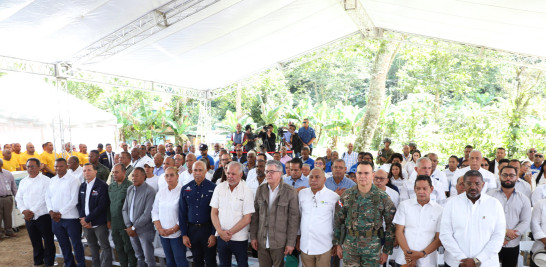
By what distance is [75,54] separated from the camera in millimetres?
8398

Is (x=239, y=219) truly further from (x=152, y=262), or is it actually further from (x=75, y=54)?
(x=75, y=54)

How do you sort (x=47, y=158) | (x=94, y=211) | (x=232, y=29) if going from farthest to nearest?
(x=47, y=158), (x=232, y=29), (x=94, y=211)

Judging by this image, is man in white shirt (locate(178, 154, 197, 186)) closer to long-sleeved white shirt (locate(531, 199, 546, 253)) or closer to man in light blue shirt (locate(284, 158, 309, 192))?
man in light blue shirt (locate(284, 158, 309, 192))

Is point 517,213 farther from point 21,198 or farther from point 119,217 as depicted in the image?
point 21,198

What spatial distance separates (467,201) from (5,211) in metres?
7.62

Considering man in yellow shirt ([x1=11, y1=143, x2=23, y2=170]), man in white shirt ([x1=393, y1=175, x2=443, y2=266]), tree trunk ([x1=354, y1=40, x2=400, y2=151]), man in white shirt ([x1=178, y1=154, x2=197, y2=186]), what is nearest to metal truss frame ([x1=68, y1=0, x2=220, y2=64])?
man in yellow shirt ([x1=11, y1=143, x2=23, y2=170])

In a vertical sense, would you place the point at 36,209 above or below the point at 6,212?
above

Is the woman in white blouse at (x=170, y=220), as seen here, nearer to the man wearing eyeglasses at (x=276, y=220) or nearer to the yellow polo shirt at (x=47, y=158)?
the man wearing eyeglasses at (x=276, y=220)

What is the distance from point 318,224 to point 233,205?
0.92 m

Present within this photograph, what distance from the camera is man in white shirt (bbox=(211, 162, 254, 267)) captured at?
401 cm

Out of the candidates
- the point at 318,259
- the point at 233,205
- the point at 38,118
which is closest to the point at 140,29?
the point at 233,205

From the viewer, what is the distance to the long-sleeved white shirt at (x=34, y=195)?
5.24 meters

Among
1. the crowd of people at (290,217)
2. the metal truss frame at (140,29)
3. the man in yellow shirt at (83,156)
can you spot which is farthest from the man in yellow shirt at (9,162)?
the crowd of people at (290,217)

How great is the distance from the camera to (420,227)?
3.47 m
